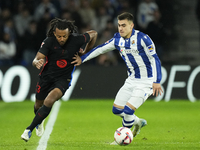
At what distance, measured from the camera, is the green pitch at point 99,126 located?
5918 millimetres

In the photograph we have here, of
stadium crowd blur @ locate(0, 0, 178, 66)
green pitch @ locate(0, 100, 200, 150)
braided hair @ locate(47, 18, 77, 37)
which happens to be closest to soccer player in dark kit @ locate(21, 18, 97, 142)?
braided hair @ locate(47, 18, 77, 37)

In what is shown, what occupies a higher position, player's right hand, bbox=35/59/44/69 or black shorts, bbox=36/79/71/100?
player's right hand, bbox=35/59/44/69

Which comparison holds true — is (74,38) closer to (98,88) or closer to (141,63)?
(141,63)

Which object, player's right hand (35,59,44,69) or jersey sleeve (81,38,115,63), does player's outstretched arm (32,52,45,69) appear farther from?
jersey sleeve (81,38,115,63)

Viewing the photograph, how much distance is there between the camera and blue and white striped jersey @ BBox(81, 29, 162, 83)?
6.10 metres

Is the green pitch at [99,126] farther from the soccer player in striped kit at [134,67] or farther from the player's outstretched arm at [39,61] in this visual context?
the player's outstretched arm at [39,61]

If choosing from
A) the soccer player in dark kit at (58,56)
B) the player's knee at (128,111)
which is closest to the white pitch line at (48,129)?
the soccer player in dark kit at (58,56)

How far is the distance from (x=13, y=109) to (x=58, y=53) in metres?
4.80

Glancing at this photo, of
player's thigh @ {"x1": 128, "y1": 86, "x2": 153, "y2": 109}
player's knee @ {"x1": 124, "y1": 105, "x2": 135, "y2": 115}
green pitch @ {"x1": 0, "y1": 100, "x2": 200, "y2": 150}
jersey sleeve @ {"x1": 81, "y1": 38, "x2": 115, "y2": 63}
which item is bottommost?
green pitch @ {"x1": 0, "y1": 100, "x2": 200, "y2": 150}

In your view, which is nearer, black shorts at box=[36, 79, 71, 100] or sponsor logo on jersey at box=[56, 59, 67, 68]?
black shorts at box=[36, 79, 71, 100]

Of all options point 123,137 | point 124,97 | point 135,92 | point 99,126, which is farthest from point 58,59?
point 99,126

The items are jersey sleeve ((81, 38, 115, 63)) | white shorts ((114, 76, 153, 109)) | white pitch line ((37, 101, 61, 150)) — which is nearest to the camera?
white pitch line ((37, 101, 61, 150))

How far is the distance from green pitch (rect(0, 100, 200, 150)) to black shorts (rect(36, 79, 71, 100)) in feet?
2.50

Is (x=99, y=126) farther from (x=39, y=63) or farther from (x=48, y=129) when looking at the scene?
(x=39, y=63)
